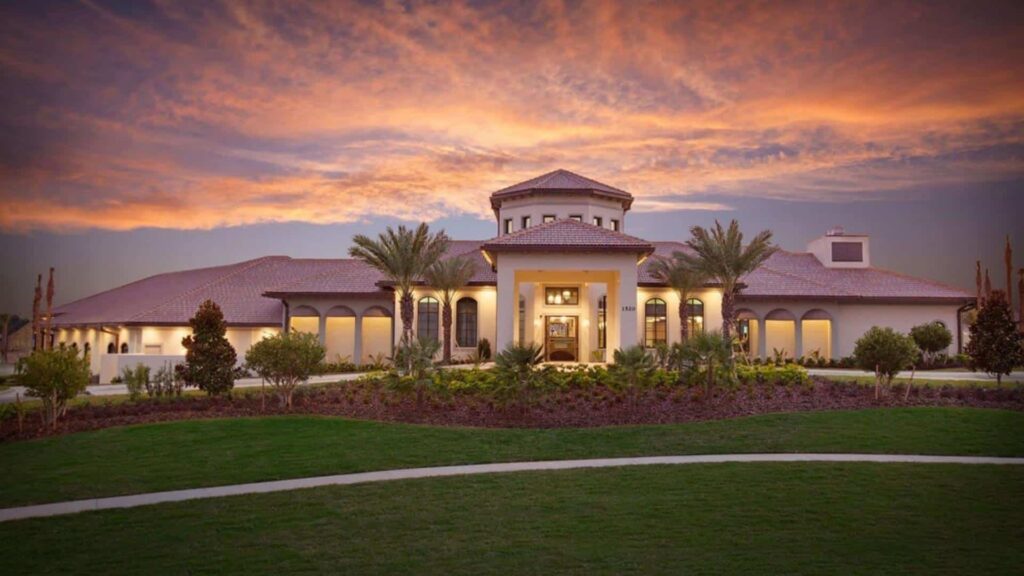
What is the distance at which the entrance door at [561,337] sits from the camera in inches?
1435

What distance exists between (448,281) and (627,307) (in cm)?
980

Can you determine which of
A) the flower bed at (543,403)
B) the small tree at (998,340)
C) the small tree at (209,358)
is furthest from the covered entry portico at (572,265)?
the small tree at (998,340)

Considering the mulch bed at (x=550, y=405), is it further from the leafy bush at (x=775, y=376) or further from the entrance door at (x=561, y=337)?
the entrance door at (x=561, y=337)

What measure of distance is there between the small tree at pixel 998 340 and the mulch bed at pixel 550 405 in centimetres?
144

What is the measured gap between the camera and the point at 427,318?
37625 millimetres

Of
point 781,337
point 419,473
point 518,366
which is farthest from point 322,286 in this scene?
point 419,473

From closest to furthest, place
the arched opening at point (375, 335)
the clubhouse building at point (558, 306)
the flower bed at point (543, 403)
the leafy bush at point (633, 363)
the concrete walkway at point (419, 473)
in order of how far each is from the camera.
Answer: the concrete walkway at point (419, 473) → the flower bed at point (543, 403) → the leafy bush at point (633, 363) → the clubhouse building at point (558, 306) → the arched opening at point (375, 335)

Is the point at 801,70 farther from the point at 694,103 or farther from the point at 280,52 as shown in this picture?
the point at 280,52

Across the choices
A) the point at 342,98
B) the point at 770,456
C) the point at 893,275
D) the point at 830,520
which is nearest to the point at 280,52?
the point at 342,98

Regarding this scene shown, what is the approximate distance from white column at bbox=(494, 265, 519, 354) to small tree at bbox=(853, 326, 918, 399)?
1280 cm

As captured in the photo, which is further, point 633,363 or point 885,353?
point 885,353

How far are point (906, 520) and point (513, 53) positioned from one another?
20.1 metres

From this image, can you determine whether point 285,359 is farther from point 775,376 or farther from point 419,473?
point 775,376

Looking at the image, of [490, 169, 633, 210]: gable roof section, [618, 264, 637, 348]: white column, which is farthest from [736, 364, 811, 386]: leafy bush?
[490, 169, 633, 210]: gable roof section
